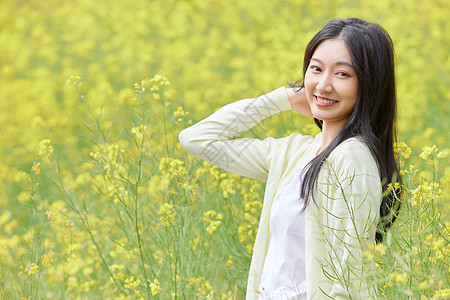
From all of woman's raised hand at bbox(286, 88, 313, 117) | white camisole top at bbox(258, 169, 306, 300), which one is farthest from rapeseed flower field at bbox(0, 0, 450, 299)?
woman's raised hand at bbox(286, 88, 313, 117)

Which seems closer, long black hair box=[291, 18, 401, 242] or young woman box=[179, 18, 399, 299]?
young woman box=[179, 18, 399, 299]

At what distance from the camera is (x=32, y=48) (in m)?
7.43

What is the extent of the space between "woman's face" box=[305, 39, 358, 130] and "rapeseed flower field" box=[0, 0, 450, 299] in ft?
0.83

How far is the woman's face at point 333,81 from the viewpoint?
167 cm

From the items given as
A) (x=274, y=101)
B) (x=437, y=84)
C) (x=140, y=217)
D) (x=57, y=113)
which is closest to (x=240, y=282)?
(x=140, y=217)

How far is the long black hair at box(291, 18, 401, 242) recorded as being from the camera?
5.42ft

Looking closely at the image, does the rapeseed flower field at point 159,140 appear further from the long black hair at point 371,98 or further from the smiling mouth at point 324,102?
the smiling mouth at point 324,102

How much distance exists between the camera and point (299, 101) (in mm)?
1993

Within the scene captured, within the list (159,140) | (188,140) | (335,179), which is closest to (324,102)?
(335,179)

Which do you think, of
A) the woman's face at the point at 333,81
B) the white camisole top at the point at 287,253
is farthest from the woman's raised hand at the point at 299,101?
the white camisole top at the point at 287,253

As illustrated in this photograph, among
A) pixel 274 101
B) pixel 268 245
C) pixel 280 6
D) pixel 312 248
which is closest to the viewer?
pixel 312 248

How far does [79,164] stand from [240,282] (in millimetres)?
2202

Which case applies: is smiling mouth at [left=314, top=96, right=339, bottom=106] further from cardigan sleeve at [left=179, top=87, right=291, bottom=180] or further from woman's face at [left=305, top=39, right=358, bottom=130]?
cardigan sleeve at [left=179, top=87, right=291, bottom=180]

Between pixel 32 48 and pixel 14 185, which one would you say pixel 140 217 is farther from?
pixel 32 48
